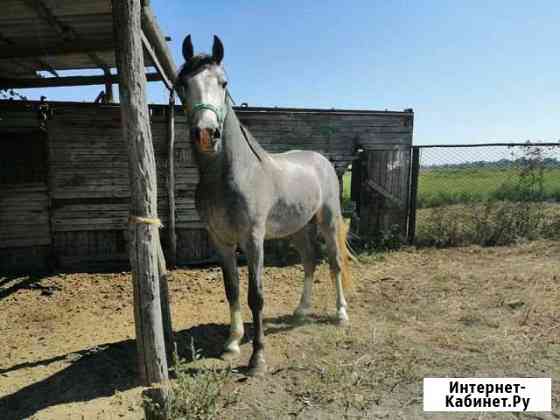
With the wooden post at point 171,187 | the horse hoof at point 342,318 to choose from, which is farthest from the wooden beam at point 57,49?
the horse hoof at point 342,318

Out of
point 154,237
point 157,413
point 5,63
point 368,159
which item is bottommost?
point 157,413

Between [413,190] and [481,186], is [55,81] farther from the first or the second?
[481,186]

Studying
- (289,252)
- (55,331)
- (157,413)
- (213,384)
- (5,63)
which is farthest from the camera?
(289,252)

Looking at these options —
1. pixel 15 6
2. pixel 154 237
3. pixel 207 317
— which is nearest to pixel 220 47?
pixel 154 237

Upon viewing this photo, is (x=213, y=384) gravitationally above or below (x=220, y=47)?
below

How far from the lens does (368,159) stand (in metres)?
8.00

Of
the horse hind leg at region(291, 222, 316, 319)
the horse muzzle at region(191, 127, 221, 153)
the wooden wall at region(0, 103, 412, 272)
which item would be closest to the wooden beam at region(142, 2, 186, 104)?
the horse muzzle at region(191, 127, 221, 153)

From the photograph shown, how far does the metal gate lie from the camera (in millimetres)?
8047

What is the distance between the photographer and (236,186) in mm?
3365

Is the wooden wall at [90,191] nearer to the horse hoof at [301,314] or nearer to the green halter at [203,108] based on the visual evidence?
the horse hoof at [301,314]

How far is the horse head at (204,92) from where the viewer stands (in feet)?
9.11

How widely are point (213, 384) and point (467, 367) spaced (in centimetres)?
231

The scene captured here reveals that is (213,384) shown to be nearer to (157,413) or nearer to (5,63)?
(157,413)

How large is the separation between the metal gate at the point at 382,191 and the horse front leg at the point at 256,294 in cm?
495
